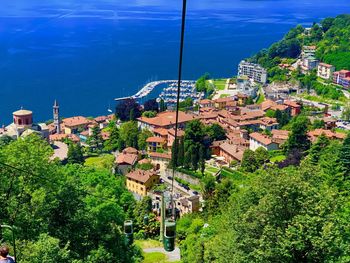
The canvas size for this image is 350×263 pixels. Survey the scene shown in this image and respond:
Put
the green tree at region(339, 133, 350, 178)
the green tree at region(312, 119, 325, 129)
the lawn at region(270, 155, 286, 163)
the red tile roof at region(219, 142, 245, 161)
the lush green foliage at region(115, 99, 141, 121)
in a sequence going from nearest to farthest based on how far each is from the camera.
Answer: the green tree at region(339, 133, 350, 178), the lawn at region(270, 155, 286, 163), the red tile roof at region(219, 142, 245, 161), the green tree at region(312, 119, 325, 129), the lush green foliage at region(115, 99, 141, 121)

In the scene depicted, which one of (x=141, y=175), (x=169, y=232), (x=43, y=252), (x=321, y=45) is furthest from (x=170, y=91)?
(x=169, y=232)

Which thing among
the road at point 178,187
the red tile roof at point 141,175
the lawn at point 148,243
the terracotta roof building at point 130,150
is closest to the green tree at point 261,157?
the road at point 178,187

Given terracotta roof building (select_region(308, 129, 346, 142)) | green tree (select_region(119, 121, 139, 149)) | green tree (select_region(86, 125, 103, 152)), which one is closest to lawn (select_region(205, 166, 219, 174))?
terracotta roof building (select_region(308, 129, 346, 142))

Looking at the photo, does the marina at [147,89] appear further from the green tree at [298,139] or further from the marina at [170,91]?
the green tree at [298,139]

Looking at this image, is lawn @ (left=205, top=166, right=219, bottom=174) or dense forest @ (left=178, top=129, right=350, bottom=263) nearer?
dense forest @ (left=178, top=129, right=350, bottom=263)

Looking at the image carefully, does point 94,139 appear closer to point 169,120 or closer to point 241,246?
point 169,120

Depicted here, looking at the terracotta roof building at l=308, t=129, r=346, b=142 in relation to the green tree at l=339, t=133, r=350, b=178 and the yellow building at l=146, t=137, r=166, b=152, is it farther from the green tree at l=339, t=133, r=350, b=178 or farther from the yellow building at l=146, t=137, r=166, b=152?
the green tree at l=339, t=133, r=350, b=178
